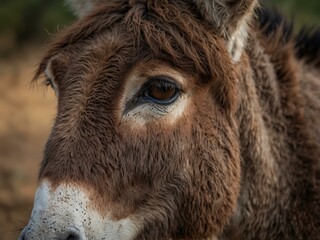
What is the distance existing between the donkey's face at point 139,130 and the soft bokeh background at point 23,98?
2.53 ft

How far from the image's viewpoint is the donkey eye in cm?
409

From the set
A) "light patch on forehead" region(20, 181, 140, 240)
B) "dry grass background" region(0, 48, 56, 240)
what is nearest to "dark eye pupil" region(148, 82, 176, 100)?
"light patch on forehead" region(20, 181, 140, 240)

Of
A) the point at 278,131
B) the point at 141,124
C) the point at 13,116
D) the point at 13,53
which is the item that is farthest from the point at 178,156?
the point at 13,53

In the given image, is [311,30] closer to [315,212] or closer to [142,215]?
[315,212]

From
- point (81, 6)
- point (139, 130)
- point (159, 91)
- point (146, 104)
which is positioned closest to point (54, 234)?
point (139, 130)

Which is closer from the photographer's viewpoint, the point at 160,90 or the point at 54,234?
the point at 54,234

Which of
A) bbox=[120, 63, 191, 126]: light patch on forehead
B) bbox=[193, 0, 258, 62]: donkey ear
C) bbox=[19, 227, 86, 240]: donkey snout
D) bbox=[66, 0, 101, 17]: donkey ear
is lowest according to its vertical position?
bbox=[19, 227, 86, 240]: donkey snout

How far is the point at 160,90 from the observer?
4102 millimetres

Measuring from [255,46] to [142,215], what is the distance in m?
1.69

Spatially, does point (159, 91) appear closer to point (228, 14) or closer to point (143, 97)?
point (143, 97)

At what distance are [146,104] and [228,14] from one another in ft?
2.86

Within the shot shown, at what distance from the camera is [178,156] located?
418cm

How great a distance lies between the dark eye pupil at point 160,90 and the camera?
409 cm

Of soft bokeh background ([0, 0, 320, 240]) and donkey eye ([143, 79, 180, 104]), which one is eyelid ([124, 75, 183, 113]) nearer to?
donkey eye ([143, 79, 180, 104])
